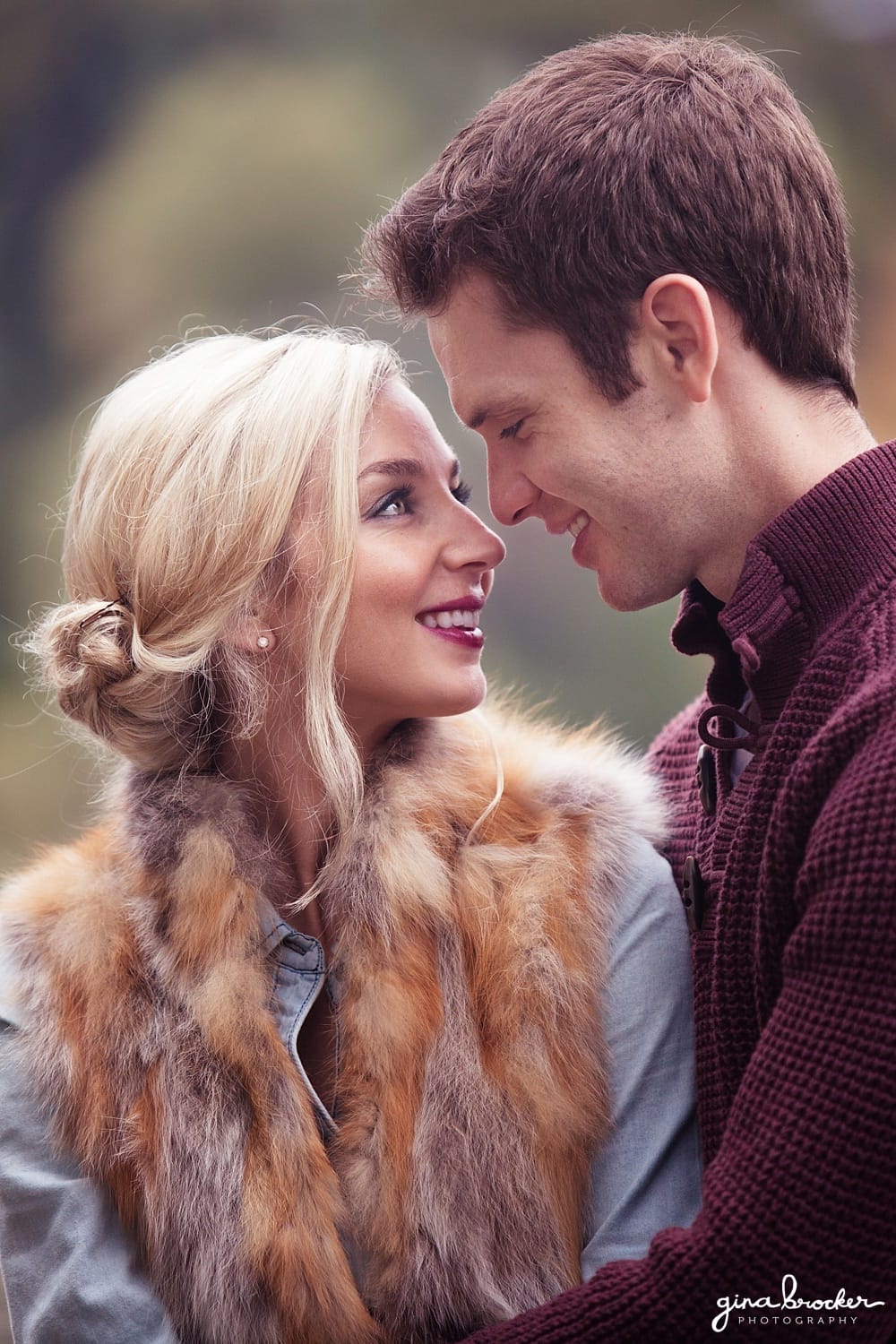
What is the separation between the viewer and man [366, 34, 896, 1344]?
1.25 meters

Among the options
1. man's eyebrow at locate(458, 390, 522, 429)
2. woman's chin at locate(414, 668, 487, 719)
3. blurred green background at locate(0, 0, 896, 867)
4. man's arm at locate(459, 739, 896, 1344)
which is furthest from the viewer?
blurred green background at locate(0, 0, 896, 867)

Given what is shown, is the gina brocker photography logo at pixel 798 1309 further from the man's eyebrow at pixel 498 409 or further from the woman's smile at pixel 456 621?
the man's eyebrow at pixel 498 409

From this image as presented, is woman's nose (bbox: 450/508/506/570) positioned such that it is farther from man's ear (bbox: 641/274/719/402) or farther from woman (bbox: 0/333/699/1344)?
man's ear (bbox: 641/274/719/402)

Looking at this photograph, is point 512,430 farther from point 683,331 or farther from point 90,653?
point 90,653

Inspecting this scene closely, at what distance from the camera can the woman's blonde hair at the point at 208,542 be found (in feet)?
5.79

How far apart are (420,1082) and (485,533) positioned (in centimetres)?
80

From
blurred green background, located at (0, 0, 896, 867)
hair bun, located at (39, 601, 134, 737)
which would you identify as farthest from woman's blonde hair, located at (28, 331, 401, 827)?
blurred green background, located at (0, 0, 896, 867)

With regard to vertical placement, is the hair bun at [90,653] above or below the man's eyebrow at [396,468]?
below

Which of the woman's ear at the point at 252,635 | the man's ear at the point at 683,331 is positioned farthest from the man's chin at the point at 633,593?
the woman's ear at the point at 252,635

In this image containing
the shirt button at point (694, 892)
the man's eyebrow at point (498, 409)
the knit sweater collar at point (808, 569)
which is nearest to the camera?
the knit sweater collar at point (808, 569)

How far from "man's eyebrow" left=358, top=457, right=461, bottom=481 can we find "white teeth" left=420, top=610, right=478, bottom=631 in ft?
0.70

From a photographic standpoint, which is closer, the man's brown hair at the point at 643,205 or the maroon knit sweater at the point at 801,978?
the maroon knit sweater at the point at 801,978

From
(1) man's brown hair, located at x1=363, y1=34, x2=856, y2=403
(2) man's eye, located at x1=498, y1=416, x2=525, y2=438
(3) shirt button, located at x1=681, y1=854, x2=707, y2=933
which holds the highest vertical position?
(1) man's brown hair, located at x1=363, y1=34, x2=856, y2=403

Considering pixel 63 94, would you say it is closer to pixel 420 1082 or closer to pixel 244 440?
pixel 244 440
